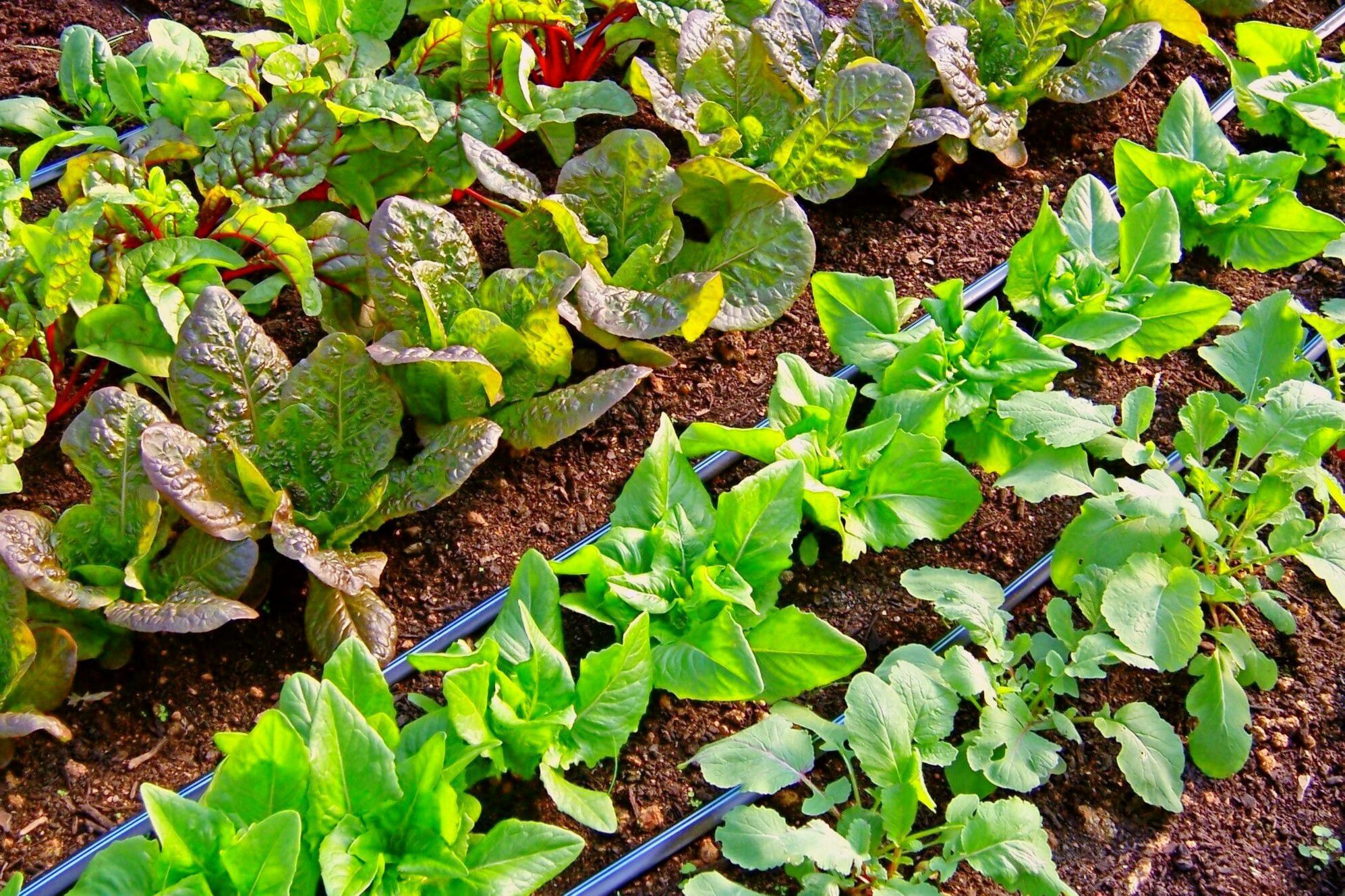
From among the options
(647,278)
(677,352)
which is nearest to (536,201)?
(647,278)

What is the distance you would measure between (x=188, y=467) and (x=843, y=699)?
1200 mm

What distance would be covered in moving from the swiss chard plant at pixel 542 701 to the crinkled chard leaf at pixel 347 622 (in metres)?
0.16

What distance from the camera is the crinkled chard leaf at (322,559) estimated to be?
6.55 ft

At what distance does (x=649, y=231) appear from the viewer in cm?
257

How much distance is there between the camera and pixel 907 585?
2.13 meters

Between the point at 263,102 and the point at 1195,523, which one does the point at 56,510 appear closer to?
the point at 263,102

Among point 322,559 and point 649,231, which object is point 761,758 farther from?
point 649,231

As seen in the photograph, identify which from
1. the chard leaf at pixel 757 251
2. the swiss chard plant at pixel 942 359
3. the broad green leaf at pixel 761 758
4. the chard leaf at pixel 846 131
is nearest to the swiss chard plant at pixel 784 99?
the chard leaf at pixel 846 131

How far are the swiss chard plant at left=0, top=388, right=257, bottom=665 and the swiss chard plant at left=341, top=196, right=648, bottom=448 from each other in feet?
1.51

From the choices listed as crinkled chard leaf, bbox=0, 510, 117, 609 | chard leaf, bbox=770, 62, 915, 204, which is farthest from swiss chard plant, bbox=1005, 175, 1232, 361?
crinkled chard leaf, bbox=0, 510, 117, 609

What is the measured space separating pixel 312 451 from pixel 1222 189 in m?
2.10

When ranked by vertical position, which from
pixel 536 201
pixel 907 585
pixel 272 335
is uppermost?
pixel 536 201

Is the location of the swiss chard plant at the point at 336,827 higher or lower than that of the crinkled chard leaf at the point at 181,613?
lower

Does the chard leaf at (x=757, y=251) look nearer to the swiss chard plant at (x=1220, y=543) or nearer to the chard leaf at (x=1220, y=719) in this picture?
the swiss chard plant at (x=1220, y=543)
